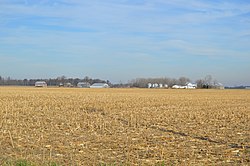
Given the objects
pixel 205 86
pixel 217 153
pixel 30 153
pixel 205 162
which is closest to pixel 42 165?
pixel 30 153

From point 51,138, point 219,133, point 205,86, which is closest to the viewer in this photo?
point 51,138

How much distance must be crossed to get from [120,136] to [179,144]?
280cm

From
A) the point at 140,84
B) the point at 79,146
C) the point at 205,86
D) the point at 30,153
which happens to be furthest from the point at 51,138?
the point at 140,84

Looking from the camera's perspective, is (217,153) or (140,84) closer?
(217,153)

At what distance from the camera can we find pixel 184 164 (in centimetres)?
1024

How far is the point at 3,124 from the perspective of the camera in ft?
63.4

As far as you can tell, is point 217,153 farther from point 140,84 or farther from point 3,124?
point 140,84

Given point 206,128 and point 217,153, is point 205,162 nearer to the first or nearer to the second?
point 217,153

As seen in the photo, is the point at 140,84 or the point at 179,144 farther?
the point at 140,84

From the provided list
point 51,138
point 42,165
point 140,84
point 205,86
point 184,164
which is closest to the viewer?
point 42,165

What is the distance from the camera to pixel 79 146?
1313 centimetres

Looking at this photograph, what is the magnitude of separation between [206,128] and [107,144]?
6.88 metres

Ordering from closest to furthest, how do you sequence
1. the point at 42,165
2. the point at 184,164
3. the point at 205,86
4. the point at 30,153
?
1. the point at 42,165
2. the point at 184,164
3. the point at 30,153
4. the point at 205,86

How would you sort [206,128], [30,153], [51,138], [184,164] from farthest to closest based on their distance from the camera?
[206,128]
[51,138]
[30,153]
[184,164]
